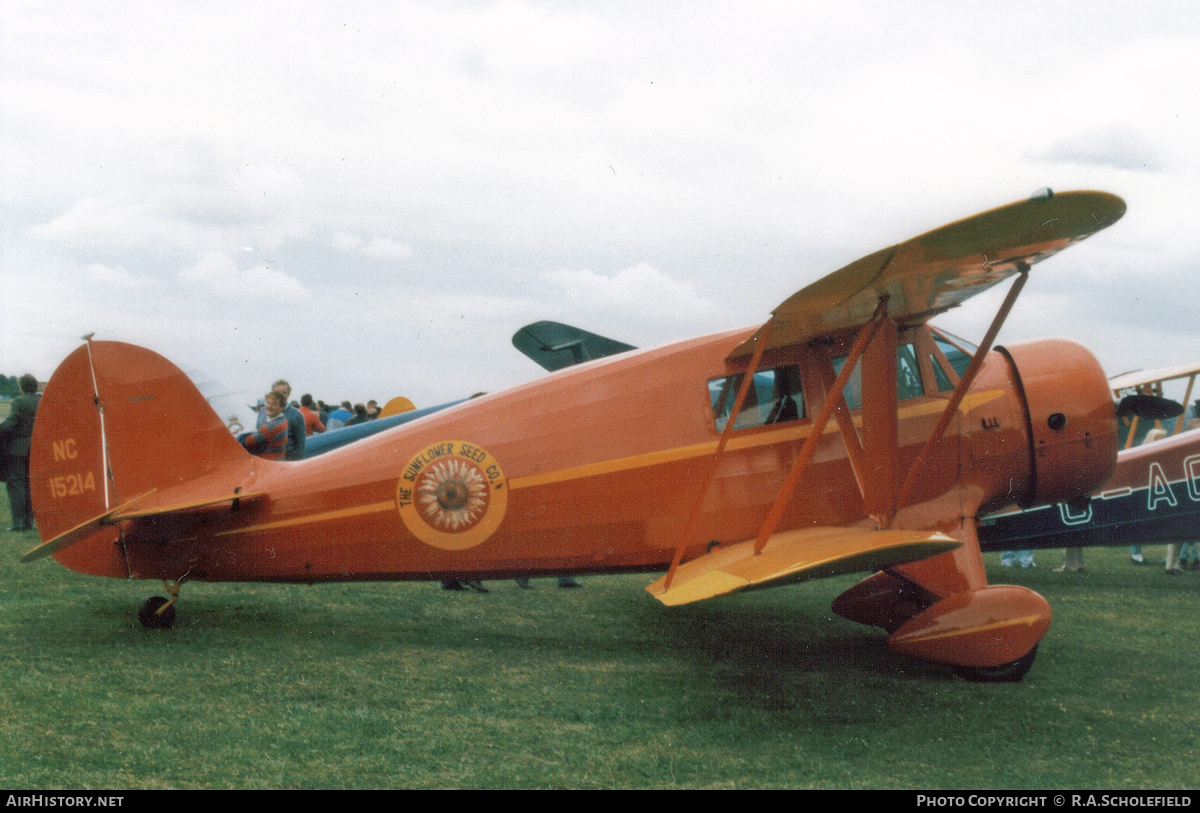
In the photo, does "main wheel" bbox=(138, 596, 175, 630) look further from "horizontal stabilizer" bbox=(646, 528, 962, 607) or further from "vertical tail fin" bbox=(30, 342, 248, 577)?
"horizontal stabilizer" bbox=(646, 528, 962, 607)

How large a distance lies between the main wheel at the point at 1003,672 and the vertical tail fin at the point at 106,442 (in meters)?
4.83

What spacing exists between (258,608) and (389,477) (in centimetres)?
187

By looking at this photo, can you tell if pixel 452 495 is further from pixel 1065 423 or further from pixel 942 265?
pixel 1065 423

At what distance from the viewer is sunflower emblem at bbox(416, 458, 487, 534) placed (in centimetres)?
514

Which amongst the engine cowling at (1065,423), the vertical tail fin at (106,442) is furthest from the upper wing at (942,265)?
the vertical tail fin at (106,442)

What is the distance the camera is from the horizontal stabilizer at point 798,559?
3.68m

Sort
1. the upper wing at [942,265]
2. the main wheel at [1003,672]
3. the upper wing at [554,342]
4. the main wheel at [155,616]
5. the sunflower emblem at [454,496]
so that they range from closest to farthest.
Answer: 1. the upper wing at [942,265]
2. the main wheel at [1003,672]
3. the sunflower emblem at [454,496]
4. the main wheel at [155,616]
5. the upper wing at [554,342]

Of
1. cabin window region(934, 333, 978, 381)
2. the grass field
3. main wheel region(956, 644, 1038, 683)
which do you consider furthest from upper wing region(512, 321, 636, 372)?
main wheel region(956, 644, 1038, 683)

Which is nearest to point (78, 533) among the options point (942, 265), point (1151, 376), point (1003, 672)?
point (942, 265)

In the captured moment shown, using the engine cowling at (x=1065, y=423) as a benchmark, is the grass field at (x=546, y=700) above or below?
below

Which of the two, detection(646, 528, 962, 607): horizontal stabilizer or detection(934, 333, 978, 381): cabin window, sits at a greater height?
detection(934, 333, 978, 381): cabin window

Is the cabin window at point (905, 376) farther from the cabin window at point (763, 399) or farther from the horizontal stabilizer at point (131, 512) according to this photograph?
the horizontal stabilizer at point (131, 512)

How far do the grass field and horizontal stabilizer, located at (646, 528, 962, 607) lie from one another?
65cm
